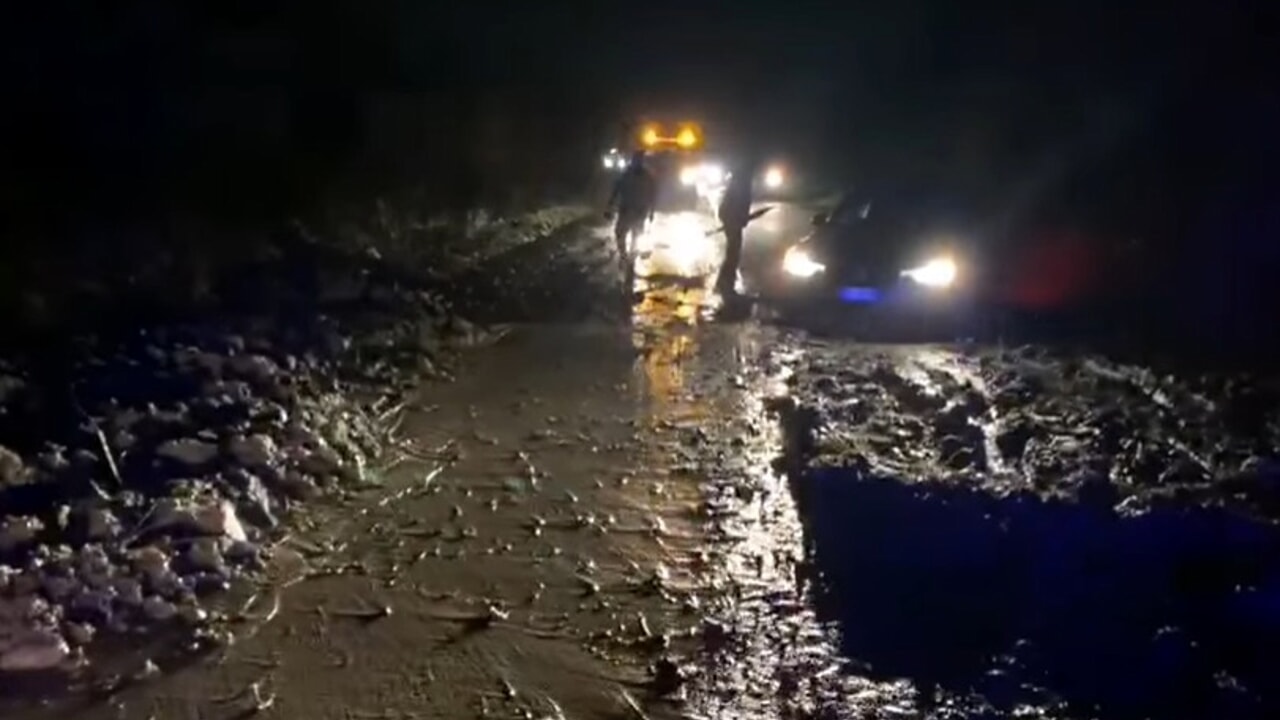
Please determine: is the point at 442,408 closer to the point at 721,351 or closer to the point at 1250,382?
the point at 721,351

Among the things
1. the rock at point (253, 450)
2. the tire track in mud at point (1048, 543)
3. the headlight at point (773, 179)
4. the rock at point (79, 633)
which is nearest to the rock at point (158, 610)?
the rock at point (79, 633)

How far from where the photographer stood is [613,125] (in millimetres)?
38094

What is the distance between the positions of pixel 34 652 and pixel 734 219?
12.7 meters

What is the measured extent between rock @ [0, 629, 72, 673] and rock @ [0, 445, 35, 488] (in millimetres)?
2149

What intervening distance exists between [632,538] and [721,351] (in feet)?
19.6

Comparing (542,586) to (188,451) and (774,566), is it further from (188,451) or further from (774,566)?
(188,451)

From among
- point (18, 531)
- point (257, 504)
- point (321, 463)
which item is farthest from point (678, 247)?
point (18, 531)

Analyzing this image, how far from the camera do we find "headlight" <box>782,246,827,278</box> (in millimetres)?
19219

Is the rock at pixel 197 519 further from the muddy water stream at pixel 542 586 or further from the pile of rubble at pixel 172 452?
the muddy water stream at pixel 542 586

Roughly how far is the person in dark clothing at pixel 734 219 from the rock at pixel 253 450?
923cm

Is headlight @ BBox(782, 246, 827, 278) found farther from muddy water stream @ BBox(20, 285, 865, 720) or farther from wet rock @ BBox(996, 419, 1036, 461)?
wet rock @ BBox(996, 419, 1036, 461)

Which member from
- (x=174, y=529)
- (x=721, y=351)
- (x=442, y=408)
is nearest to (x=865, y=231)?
(x=721, y=351)

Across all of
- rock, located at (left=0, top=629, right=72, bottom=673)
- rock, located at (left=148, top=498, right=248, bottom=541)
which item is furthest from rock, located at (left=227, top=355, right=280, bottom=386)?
rock, located at (left=0, top=629, right=72, bottom=673)

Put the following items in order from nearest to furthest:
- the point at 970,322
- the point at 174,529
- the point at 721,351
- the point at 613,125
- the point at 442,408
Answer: the point at 174,529 < the point at 442,408 < the point at 721,351 < the point at 970,322 < the point at 613,125
